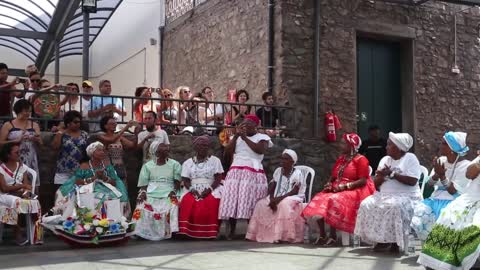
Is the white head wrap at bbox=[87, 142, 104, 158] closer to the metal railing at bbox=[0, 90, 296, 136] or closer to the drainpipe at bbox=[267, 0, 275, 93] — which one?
the metal railing at bbox=[0, 90, 296, 136]

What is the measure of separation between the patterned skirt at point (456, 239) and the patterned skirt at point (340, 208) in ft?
4.82

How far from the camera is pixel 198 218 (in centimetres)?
664

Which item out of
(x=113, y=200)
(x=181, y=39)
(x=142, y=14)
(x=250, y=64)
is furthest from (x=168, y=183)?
(x=142, y=14)

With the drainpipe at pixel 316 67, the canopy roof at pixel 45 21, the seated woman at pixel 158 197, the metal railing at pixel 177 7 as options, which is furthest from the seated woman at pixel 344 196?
the canopy roof at pixel 45 21

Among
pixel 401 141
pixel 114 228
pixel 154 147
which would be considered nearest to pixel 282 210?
pixel 401 141

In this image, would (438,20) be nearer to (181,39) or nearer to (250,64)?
(250,64)

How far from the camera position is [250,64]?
9750 mm

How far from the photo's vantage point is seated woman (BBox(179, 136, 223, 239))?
261 inches

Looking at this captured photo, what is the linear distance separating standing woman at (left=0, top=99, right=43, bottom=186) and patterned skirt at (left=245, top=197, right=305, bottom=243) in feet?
8.61

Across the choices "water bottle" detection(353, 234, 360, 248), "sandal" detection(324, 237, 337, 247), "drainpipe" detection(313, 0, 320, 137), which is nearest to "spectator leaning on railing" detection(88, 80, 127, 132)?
"drainpipe" detection(313, 0, 320, 137)

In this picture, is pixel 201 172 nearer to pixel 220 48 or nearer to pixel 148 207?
pixel 148 207

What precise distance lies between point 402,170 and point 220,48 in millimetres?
5865

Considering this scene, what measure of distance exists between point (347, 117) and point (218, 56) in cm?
291

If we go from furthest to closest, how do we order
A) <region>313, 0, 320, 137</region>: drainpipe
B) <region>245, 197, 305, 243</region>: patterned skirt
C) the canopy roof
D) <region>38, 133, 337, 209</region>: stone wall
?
the canopy roof
<region>313, 0, 320, 137</region>: drainpipe
<region>38, 133, 337, 209</region>: stone wall
<region>245, 197, 305, 243</region>: patterned skirt
